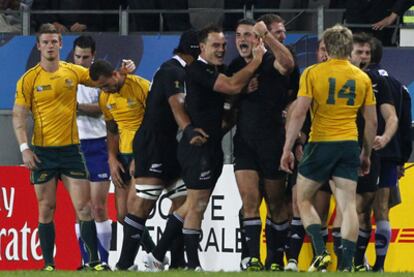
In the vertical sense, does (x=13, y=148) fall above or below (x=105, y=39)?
below

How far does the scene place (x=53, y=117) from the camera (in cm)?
1669

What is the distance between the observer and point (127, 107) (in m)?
17.3

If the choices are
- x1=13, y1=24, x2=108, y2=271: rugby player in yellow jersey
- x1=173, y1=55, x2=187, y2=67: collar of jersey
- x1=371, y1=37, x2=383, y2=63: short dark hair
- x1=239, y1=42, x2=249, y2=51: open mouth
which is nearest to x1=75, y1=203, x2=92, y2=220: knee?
x1=13, y1=24, x2=108, y2=271: rugby player in yellow jersey

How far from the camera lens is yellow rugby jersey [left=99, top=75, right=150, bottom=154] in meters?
17.2

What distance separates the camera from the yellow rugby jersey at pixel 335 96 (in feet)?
49.0

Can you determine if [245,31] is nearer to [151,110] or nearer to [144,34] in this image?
[151,110]

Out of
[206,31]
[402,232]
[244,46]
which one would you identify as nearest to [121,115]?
[206,31]

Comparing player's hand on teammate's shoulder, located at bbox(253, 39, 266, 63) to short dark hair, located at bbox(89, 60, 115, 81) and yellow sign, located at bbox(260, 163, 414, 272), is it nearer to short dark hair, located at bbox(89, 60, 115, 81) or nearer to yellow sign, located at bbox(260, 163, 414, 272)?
short dark hair, located at bbox(89, 60, 115, 81)

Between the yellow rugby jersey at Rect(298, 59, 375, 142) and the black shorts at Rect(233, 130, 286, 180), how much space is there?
714 mm

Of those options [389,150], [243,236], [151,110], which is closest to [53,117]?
[151,110]

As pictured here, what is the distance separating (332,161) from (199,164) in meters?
1.40

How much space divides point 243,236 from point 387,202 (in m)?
1.53

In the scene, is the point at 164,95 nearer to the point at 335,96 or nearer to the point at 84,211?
the point at 84,211

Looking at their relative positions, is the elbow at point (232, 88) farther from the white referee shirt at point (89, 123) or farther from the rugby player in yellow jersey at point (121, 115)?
the white referee shirt at point (89, 123)
